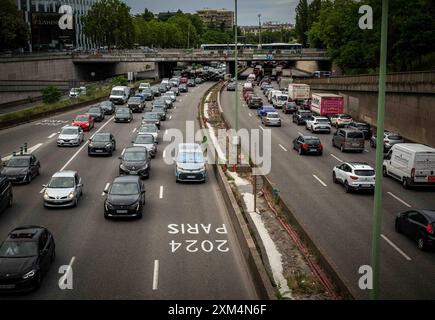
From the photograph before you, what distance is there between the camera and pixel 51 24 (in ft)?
363

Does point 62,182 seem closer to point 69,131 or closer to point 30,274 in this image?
point 30,274

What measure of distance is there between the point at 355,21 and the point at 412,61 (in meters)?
15.8

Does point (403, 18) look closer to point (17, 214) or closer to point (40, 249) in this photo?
point (17, 214)

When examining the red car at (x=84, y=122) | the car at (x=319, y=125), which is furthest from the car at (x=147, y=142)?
the car at (x=319, y=125)

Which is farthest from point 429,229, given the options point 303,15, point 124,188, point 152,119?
point 303,15

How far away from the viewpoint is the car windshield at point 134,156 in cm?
3269

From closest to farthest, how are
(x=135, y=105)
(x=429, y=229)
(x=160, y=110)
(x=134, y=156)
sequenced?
(x=429, y=229)
(x=134, y=156)
(x=160, y=110)
(x=135, y=105)

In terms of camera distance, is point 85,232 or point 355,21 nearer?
point 85,232

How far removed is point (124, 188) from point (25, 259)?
27.5 feet

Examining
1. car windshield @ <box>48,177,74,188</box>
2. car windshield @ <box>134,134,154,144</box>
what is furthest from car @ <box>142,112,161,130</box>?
car windshield @ <box>48,177,74,188</box>

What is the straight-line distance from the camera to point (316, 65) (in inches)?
5487

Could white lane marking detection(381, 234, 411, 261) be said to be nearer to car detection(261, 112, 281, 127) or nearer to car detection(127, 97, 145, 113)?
car detection(261, 112, 281, 127)

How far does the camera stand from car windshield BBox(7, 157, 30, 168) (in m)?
31.3

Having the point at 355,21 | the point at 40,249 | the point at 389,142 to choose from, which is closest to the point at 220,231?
the point at 40,249
